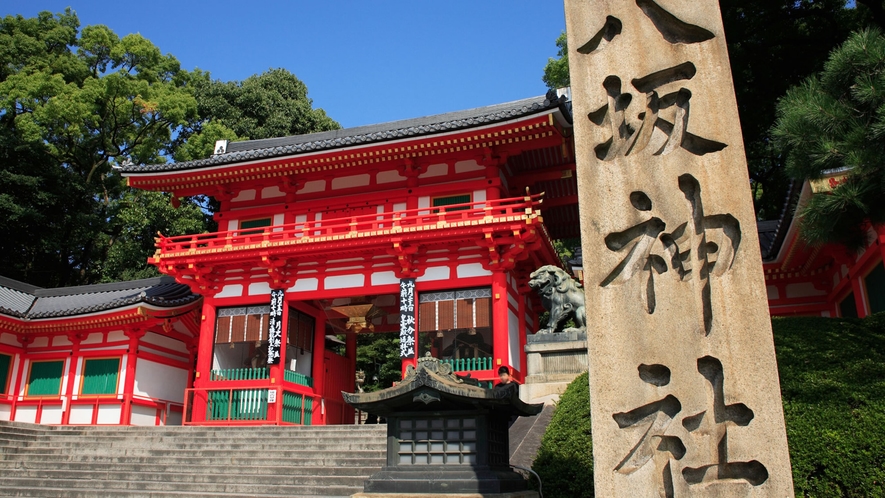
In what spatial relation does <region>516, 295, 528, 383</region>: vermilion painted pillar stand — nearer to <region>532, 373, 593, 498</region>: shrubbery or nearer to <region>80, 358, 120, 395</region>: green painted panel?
<region>532, 373, 593, 498</region>: shrubbery

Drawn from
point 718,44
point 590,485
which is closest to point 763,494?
point 718,44

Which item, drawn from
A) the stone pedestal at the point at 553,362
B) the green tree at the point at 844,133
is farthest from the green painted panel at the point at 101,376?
the green tree at the point at 844,133

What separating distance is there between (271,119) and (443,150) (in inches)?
676

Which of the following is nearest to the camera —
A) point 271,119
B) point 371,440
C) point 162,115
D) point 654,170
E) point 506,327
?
point 654,170

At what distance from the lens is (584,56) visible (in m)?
4.53

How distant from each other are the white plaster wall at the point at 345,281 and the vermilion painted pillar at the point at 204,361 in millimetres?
3130

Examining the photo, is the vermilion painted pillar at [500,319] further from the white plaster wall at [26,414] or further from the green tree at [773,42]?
the white plaster wall at [26,414]

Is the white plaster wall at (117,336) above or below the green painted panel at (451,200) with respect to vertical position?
below

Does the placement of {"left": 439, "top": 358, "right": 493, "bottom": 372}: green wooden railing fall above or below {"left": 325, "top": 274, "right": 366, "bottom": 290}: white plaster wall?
below

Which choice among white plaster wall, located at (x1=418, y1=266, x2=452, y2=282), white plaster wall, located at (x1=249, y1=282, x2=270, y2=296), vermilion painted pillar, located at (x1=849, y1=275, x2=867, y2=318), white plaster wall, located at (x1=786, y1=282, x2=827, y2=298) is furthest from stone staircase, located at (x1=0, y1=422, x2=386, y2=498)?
white plaster wall, located at (x1=786, y1=282, x2=827, y2=298)

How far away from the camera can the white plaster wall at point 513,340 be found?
14.1 m

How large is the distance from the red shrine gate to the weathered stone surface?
912 centimetres

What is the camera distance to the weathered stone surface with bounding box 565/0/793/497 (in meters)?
3.56

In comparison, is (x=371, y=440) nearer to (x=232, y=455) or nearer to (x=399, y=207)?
(x=232, y=455)
